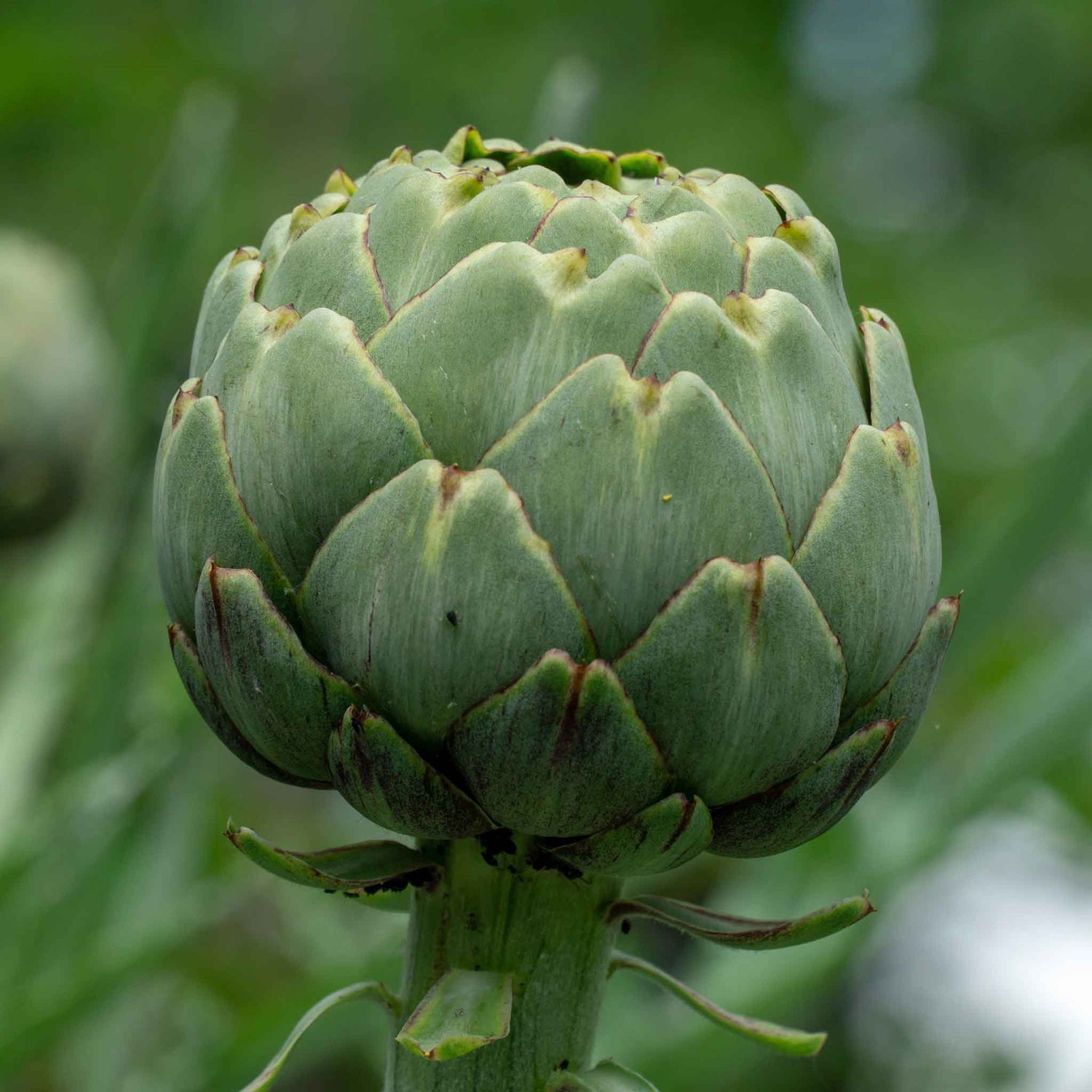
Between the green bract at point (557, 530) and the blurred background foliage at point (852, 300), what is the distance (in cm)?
22

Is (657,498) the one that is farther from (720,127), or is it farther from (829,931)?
(720,127)

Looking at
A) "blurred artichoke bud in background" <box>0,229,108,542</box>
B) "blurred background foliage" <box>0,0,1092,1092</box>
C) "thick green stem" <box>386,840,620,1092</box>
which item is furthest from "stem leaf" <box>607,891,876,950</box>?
"blurred artichoke bud in background" <box>0,229,108,542</box>

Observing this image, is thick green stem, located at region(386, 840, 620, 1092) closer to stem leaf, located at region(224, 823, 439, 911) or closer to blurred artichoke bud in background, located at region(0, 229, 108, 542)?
stem leaf, located at region(224, 823, 439, 911)

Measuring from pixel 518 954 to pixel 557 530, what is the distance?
0.51 feet

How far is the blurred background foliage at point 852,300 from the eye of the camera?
0.91 m

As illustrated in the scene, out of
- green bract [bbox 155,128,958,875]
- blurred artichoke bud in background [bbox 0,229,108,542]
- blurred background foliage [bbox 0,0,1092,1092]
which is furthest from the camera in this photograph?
blurred artichoke bud in background [bbox 0,229,108,542]

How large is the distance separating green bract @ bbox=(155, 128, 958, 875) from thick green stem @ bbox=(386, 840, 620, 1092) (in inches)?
1.0

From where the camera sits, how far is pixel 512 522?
15.1 inches

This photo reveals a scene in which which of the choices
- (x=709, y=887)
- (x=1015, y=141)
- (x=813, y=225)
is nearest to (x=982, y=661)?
(x=709, y=887)

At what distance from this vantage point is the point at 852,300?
2918 mm

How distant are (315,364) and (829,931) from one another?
23cm

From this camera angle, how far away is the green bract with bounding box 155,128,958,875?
389 millimetres

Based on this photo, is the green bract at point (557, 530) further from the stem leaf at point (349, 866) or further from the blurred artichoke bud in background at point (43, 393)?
the blurred artichoke bud in background at point (43, 393)

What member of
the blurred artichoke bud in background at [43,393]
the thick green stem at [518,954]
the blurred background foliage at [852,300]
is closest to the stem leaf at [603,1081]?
the thick green stem at [518,954]
